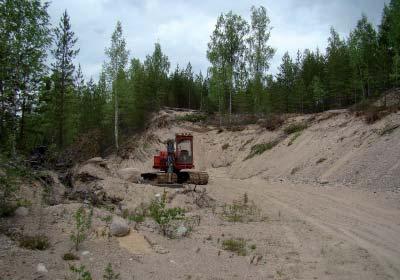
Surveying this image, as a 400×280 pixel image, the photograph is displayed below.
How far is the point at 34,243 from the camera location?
7.67 meters

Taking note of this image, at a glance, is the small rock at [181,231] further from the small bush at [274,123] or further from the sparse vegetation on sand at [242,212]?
the small bush at [274,123]

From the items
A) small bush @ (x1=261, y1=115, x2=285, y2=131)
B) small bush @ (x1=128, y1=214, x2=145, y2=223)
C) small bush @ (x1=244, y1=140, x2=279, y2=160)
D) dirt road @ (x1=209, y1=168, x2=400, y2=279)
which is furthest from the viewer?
small bush @ (x1=261, y1=115, x2=285, y2=131)

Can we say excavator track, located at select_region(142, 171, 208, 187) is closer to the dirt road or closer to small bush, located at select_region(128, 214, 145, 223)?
the dirt road

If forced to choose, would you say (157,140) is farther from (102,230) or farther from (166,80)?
(102,230)

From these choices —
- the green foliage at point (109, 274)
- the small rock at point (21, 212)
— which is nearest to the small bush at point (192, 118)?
the small rock at point (21, 212)

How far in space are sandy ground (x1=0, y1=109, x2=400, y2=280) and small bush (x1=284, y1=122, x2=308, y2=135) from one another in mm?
8995

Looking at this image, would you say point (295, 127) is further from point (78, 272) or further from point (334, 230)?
point (78, 272)

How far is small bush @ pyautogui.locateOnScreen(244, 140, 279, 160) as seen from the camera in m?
33.6

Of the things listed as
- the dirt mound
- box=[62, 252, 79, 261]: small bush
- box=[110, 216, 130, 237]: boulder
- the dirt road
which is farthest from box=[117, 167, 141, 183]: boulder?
box=[62, 252, 79, 261]: small bush

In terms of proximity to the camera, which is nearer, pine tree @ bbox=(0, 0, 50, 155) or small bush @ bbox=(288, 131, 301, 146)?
pine tree @ bbox=(0, 0, 50, 155)

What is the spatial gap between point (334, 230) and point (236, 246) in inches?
137

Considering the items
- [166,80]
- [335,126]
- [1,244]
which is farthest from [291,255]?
[166,80]

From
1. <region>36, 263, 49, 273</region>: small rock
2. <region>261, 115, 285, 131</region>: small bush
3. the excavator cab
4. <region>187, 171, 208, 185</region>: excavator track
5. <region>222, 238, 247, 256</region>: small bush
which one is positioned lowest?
<region>222, 238, 247, 256</region>: small bush

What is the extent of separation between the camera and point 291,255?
912cm
